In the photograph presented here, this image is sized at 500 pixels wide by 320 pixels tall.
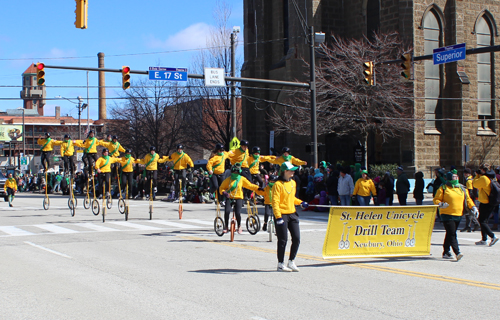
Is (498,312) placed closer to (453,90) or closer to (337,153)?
(453,90)

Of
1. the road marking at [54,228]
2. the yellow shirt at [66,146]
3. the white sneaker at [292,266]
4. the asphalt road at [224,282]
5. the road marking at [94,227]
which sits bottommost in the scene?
the asphalt road at [224,282]

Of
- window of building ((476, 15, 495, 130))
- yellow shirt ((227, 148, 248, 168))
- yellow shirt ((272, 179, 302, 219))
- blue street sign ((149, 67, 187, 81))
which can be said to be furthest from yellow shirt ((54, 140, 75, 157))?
window of building ((476, 15, 495, 130))

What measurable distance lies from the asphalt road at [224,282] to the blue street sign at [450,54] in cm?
744

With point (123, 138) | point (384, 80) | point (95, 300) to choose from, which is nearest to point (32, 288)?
point (95, 300)

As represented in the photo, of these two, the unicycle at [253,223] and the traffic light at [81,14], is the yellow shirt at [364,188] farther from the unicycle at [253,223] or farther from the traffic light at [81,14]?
the traffic light at [81,14]

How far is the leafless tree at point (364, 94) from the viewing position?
33.2 meters

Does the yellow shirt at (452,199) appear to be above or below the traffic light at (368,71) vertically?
below

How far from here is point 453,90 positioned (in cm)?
3734

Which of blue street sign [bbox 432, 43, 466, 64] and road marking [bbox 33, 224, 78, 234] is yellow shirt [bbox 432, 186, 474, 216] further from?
road marking [bbox 33, 224, 78, 234]

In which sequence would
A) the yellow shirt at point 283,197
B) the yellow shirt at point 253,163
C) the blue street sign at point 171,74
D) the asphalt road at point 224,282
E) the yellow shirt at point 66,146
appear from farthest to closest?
the blue street sign at point 171,74 < the yellow shirt at point 66,146 < the yellow shirt at point 253,163 < the yellow shirt at point 283,197 < the asphalt road at point 224,282

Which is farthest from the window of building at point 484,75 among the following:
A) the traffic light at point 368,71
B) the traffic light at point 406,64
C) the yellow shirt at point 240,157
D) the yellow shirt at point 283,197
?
the yellow shirt at point 283,197

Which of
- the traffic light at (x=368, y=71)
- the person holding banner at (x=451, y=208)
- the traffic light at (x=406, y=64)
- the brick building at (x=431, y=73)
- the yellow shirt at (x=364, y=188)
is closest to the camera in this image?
the person holding banner at (x=451, y=208)

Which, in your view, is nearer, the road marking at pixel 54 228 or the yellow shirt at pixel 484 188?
the yellow shirt at pixel 484 188

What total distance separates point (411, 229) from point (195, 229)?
303 inches
